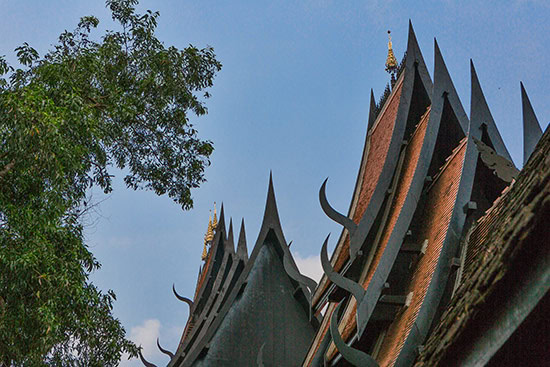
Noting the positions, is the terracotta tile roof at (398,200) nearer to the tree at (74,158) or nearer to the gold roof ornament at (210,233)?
the tree at (74,158)

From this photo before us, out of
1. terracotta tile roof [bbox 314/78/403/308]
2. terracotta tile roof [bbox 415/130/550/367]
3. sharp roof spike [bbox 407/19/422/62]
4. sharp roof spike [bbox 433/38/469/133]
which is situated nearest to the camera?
terracotta tile roof [bbox 415/130/550/367]

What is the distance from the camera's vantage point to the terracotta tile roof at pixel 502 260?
2926mm

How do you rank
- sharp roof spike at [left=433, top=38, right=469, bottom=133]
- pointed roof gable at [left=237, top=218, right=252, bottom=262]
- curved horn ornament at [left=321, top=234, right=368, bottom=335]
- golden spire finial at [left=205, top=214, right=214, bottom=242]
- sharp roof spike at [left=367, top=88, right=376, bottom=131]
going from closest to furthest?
curved horn ornament at [left=321, top=234, right=368, bottom=335] < sharp roof spike at [left=433, top=38, right=469, bottom=133] < sharp roof spike at [left=367, top=88, right=376, bottom=131] < pointed roof gable at [left=237, top=218, right=252, bottom=262] < golden spire finial at [left=205, top=214, right=214, bottom=242]

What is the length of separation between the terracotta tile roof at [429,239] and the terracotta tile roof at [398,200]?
0.40 meters

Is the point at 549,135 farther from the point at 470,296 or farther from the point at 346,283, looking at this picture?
the point at 346,283

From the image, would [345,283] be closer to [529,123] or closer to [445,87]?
[529,123]

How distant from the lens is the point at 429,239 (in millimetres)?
8016

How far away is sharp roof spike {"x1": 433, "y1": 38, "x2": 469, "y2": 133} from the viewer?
345 inches

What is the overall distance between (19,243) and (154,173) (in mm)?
5855

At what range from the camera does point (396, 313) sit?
7.77m

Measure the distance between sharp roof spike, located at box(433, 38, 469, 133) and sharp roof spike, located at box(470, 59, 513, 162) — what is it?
738 mm

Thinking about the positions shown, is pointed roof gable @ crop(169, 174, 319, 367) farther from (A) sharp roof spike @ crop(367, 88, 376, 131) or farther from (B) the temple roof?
(A) sharp roof spike @ crop(367, 88, 376, 131)

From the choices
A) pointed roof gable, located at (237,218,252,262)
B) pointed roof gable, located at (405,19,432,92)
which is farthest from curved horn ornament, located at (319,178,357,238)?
pointed roof gable, located at (237,218,252,262)

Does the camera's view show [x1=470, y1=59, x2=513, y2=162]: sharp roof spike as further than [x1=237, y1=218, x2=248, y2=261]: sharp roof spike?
No
